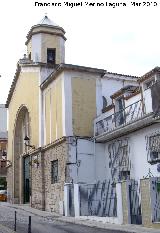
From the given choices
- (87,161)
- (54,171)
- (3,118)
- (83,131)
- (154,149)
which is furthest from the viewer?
(3,118)

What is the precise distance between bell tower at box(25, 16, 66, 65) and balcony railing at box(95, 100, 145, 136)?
8.53 metres

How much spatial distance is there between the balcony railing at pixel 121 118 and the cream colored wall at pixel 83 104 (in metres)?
0.68

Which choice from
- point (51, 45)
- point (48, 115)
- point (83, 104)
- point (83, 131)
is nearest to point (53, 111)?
point (48, 115)

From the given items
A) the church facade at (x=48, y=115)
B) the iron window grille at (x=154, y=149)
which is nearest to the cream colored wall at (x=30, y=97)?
the church facade at (x=48, y=115)

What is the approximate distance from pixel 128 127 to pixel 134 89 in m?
3.32

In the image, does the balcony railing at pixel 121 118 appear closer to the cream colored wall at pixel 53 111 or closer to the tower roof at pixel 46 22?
the cream colored wall at pixel 53 111

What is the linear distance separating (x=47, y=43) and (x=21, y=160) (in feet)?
33.6

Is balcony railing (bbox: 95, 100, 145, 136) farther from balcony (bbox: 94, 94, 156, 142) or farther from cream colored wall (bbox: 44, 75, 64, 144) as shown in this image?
cream colored wall (bbox: 44, 75, 64, 144)

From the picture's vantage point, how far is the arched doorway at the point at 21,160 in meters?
33.2

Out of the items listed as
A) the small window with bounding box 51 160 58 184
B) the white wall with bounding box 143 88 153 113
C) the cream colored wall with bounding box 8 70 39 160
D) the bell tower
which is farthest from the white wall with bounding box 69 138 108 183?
the bell tower

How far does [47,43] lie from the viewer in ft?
101

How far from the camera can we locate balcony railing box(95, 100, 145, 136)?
806 inches

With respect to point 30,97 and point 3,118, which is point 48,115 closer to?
point 30,97

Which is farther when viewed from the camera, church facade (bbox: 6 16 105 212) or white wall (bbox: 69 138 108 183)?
church facade (bbox: 6 16 105 212)
